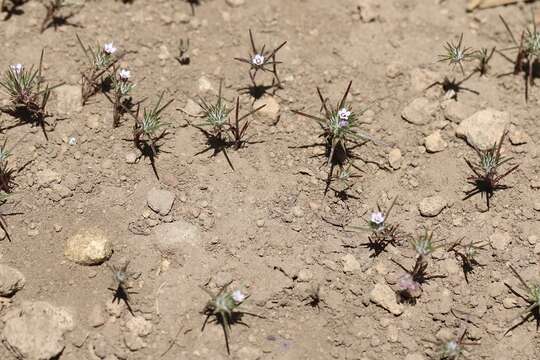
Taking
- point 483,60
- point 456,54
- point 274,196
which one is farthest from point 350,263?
point 483,60

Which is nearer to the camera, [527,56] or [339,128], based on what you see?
[339,128]

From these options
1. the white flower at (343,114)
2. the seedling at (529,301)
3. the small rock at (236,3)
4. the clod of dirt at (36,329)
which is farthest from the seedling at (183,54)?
the seedling at (529,301)

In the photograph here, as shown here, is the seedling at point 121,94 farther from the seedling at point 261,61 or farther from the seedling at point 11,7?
the seedling at point 11,7

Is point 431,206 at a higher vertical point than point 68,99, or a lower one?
lower

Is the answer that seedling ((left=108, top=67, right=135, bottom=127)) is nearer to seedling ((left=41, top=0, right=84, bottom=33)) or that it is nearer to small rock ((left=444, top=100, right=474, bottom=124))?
seedling ((left=41, top=0, right=84, bottom=33))

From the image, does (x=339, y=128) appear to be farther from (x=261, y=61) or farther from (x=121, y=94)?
(x=121, y=94)

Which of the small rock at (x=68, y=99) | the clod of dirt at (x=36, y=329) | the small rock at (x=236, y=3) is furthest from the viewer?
the small rock at (x=236, y=3)
